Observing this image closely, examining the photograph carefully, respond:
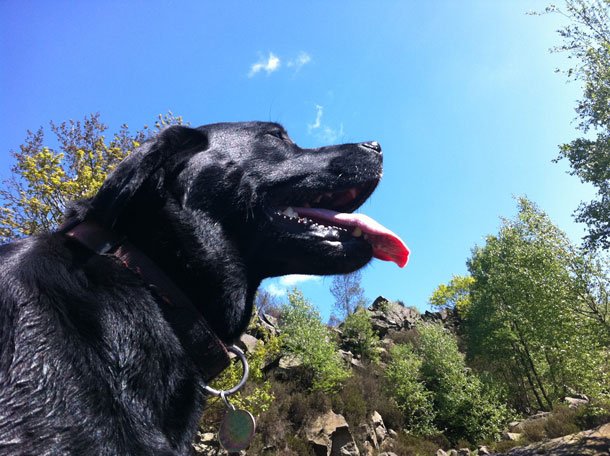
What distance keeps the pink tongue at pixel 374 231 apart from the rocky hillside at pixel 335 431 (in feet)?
29.2

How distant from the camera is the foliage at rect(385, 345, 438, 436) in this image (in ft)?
66.2

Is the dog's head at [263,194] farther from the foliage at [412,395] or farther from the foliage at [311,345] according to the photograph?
the foliage at [412,395]

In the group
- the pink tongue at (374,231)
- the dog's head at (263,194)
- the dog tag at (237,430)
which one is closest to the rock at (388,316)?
the pink tongue at (374,231)

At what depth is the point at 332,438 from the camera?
49.9 feet

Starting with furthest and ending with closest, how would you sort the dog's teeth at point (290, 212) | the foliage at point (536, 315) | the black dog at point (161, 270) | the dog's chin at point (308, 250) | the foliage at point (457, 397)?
the foliage at point (457, 397) < the foliage at point (536, 315) < the dog's teeth at point (290, 212) < the dog's chin at point (308, 250) < the black dog at point (161, 270)

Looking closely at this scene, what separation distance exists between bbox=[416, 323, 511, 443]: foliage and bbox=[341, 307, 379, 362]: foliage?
3892mm

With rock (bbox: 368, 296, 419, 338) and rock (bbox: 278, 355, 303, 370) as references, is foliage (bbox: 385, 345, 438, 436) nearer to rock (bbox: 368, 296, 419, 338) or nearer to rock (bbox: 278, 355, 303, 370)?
rock (bbox: 278, 355, 303, 370)

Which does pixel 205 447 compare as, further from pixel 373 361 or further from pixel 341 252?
pixel 373 361

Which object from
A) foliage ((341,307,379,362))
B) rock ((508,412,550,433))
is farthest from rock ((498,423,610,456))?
foliage ((341,307,379,362))

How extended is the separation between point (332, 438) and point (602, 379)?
10.5m

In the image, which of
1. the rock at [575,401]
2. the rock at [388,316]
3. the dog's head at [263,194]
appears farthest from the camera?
the rock at [388,316]

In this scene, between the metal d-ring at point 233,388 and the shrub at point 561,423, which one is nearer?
the metal d-ring at point 233,388

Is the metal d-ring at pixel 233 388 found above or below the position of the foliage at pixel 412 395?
below

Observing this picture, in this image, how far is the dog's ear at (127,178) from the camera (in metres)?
1.40
